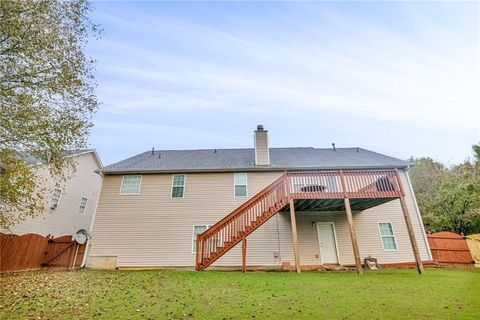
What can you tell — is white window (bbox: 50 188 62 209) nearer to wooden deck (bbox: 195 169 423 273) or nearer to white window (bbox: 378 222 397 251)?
wooden deck (bbox: 195 169 423 273)

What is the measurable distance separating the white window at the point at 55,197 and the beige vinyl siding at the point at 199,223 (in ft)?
12.3

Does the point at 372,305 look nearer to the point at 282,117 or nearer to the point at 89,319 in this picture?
the point at 89,319

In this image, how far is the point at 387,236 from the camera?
11.1m

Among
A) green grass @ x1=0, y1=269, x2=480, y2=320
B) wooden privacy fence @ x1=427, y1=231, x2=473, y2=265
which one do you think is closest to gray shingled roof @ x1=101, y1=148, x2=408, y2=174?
wooden privacy fence @ x1=427, y1=231, x2=473, y2=265

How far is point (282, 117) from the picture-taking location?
63.9 feet

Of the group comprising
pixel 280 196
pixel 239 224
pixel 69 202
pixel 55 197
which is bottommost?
pixel 239 224

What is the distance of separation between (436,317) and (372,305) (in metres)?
0.98

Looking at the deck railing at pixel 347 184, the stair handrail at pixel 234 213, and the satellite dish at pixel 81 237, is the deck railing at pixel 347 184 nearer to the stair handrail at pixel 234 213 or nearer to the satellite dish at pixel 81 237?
the stair handrail at pixel 234 213

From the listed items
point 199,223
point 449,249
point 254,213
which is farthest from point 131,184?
point 449,249

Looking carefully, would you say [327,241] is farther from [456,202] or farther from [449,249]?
[456,202]

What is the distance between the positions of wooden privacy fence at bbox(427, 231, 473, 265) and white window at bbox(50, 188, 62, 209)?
21279 mm

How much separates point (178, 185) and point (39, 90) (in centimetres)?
713

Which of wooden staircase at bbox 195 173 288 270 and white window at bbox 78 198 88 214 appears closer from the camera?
wooden staircase at bbox 195 173 288 270

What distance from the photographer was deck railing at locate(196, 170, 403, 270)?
8984mm
